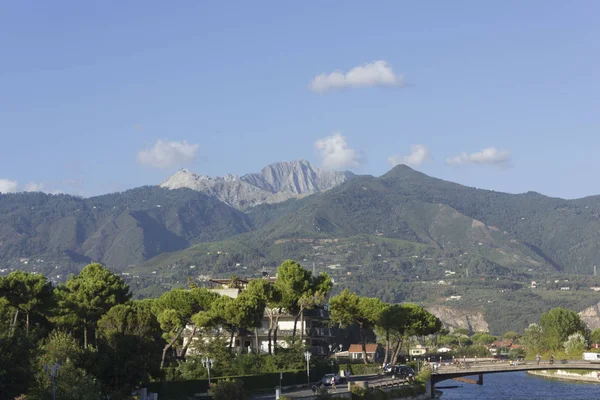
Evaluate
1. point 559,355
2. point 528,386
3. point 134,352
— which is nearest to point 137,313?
point 134,352

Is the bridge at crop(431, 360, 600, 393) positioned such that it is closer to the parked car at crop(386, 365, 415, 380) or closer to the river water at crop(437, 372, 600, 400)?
the parked car at crop(386, 365, 415, 380)

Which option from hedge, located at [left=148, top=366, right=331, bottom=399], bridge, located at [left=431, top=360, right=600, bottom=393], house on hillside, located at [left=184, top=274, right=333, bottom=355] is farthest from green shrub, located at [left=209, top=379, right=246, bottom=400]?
bridge, located at [left=431, top=360, right=600, bottom=393]

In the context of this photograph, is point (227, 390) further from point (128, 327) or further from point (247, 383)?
point (128, 327)

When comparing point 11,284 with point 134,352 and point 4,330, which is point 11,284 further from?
point 4,330

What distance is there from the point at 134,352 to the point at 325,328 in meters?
81.0

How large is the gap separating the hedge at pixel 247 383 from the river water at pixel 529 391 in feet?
109

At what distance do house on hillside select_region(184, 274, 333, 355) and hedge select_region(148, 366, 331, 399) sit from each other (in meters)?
14.6

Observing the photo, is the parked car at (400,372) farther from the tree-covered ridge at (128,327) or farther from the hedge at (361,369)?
the tree-covered ridge at (128,327)

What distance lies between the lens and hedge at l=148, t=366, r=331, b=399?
2879 inches

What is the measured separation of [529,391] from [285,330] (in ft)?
127

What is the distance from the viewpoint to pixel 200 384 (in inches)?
3115

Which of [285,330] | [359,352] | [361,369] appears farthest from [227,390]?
[359,352]

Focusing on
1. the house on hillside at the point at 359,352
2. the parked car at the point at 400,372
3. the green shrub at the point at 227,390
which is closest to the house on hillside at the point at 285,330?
the parked car at the point at 400,372

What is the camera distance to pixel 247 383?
85.8 metres
